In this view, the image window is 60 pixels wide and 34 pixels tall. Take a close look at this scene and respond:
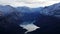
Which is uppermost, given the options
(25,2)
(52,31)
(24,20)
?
(25,2)

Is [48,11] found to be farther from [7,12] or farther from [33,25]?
[7,12]

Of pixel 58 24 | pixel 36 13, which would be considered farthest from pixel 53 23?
pixel 36 13

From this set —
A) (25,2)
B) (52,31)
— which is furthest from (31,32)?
(25,2)

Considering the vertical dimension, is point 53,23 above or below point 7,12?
below

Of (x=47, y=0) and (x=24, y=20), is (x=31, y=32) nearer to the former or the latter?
(x=24, y=20)

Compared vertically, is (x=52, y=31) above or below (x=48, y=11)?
below

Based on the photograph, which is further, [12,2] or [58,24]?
[12,2]

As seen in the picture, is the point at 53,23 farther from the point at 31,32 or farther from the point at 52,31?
the point at 31,32
